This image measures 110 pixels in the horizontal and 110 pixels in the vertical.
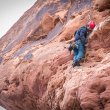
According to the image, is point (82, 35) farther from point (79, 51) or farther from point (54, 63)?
point (54, 63)

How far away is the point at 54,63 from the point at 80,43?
226 cm

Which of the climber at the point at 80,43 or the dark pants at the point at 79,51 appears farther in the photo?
the dark pants at the point at 79,51

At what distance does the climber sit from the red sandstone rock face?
292 mm

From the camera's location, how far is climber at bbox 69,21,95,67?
14669mm

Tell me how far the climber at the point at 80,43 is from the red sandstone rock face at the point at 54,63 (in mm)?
292

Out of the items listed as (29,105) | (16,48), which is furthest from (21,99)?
(16,48)

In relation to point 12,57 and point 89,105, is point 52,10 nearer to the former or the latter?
point 12,57

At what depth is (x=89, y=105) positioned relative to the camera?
38.7 feet

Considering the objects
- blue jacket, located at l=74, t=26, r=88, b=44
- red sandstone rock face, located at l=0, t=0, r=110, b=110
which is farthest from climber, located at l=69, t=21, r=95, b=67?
red sandstone rock face, located at l=0, t=0, r=110, b=110

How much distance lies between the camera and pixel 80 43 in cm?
1538

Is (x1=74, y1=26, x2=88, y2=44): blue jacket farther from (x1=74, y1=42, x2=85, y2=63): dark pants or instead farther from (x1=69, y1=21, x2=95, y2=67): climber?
(x1=74, y1=42, x2=85, y2=63): dark pants

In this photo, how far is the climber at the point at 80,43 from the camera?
14669 millimetres

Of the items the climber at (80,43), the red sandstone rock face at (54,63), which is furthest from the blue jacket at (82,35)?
the red sandstone rock face at (54,63)

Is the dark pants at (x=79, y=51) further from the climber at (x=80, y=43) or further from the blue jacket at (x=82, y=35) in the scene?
the blue jacket at (x=82, y=35)
